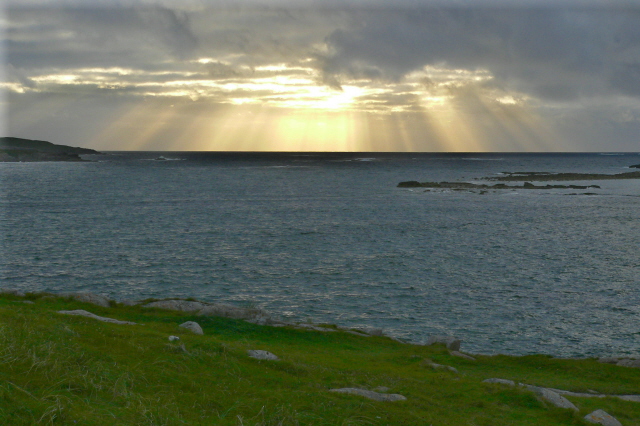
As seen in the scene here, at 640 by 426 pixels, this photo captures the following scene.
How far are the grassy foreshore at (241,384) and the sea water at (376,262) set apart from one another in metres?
7.68

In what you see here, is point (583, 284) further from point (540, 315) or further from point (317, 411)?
point (317, 411)

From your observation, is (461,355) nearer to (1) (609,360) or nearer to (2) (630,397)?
(1) (609,360)

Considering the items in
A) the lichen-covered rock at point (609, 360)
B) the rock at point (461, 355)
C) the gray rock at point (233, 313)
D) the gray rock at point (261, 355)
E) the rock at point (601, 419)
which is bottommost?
the rock at point (461, 355)

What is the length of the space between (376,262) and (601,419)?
3374 centimetres

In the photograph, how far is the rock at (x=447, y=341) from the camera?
26.4 metres

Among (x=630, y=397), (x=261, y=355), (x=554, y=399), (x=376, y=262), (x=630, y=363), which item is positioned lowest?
(x=630, y=363)

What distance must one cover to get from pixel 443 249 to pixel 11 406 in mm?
49673

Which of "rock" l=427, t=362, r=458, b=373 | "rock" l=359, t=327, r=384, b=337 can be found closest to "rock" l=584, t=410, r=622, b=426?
"rock" l=427, t=362, r=458, b=373

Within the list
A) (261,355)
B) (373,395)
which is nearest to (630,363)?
(373,395)

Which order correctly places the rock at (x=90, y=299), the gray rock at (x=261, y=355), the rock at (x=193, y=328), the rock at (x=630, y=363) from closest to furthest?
the gray rock at (x=261, y=355) → the rock at (x=193, y=328) → the rock at (x=630, y=363) → the rock at (x=90, y=299)

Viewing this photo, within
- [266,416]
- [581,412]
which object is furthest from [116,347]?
[581,412]

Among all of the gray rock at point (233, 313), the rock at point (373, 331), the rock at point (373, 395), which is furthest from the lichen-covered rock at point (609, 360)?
the gray rock at point (233, 313)

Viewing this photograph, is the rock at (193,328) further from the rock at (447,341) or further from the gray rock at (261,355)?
the rock at (447,341)

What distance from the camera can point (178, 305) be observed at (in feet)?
101
